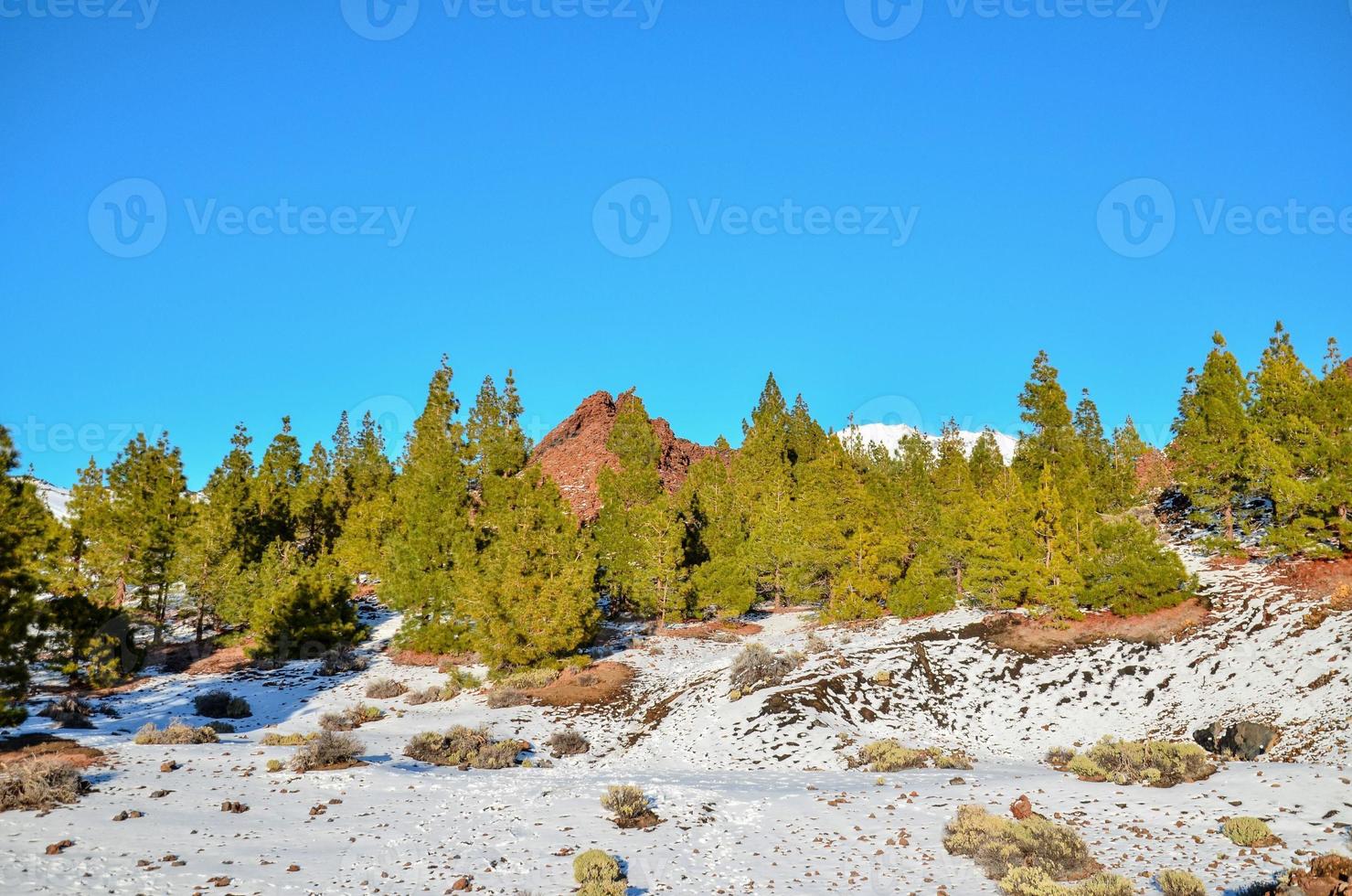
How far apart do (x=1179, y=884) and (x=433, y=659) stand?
1355 inches

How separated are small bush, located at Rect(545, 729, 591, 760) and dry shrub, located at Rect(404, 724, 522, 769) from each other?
125 centimetres

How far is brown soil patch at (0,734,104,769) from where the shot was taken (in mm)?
18844

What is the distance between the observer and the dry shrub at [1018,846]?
11.8 metres

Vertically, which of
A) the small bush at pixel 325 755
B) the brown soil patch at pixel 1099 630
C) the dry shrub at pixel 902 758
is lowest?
the dry shrub at pixel 902 758

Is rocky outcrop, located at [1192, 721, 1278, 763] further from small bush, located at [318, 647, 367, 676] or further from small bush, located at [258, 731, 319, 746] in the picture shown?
small bush, located at [318, 647, 367, 676]

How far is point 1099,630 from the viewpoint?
2920 centimetres

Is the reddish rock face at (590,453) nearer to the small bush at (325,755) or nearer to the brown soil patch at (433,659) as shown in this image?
the brown soil patch at (433,659)

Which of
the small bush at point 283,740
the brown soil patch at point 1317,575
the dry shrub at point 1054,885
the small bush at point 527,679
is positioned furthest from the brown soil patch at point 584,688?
the brown soil patch at point 1317,575

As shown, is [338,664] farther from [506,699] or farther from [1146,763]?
[1146,763]

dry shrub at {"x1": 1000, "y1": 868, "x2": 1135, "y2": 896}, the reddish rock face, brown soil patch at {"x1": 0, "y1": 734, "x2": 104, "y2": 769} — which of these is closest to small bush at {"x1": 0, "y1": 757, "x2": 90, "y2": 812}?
brown soil patch at {"x1": 0, "y1": 734, "x2": 104, "y2": 769}

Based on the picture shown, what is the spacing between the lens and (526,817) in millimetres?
16109

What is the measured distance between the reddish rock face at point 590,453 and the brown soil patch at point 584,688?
4539 centimetres

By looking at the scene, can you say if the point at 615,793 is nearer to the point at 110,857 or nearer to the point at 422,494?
the point at 110,857

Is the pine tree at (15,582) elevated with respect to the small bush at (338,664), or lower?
elevated
